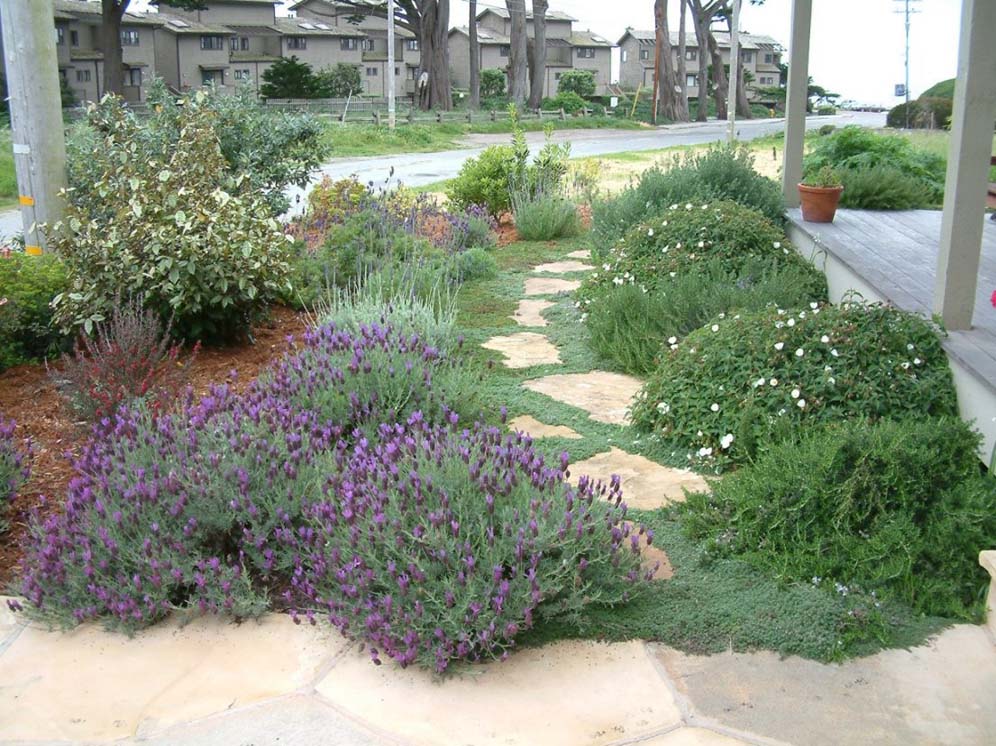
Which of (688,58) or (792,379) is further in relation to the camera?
(688,58)

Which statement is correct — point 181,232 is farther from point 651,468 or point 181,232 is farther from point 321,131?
point 321,131

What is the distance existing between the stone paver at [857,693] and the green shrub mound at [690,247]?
3.86 m

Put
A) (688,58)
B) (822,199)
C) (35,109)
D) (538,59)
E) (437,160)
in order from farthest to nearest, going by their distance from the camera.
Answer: (688,58), (538,59), (437,160), (822,199), (35,109)

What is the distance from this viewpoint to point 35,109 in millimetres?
6180

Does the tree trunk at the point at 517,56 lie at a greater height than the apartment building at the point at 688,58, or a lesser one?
lesser

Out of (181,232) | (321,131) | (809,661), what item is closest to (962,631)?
(809,661)

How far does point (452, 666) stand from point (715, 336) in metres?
2.67

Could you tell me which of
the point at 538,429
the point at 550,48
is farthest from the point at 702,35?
the point at 538,429

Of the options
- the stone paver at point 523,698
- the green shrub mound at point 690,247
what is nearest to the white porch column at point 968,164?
the green shrub mound at point 690,247

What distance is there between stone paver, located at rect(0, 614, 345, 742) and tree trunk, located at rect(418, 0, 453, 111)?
4248 cm

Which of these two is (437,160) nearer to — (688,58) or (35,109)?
(35,109)

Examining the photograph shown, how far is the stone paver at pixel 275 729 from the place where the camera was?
9.19 feet

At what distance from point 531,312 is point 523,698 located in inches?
203

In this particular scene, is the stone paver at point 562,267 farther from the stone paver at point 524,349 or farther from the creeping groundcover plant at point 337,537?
the creeping groundcover plant at point 337,537
